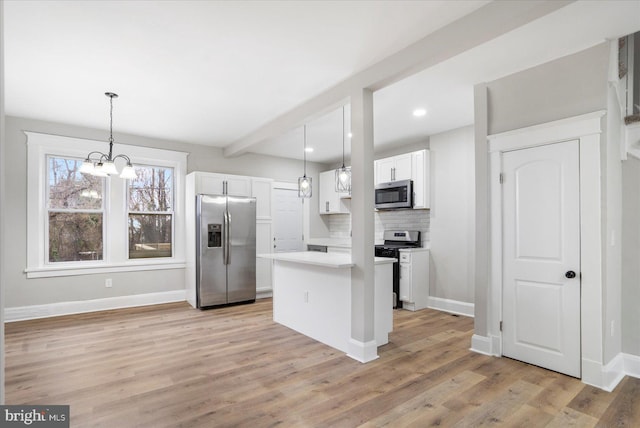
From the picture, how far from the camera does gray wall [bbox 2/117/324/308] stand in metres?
4.46

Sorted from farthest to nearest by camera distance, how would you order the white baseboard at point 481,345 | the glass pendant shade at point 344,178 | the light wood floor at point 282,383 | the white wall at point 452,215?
the white wall at point 452,215 < the glass pendant shade at point 344,178 < the white baseboard at point 481,345 < the light wood floor at point 282,383

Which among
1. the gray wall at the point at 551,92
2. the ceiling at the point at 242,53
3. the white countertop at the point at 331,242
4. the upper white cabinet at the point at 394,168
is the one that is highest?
the ceiling at the point at 242,53

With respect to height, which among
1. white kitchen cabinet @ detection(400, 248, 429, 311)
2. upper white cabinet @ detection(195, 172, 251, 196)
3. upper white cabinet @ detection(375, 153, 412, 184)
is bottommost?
white kitchen cabinet @ detection(400, 248, 429, 311)

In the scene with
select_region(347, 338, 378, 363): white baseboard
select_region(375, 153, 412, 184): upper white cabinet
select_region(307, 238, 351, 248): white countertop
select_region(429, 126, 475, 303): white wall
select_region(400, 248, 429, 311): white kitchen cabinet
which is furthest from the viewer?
select_region(307, 238, 351, 248): white countertop

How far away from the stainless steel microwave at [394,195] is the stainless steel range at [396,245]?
488 millimetres

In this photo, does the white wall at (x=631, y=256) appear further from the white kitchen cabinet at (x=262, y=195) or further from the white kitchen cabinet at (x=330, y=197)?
the white kitchen cabinet at (x=262, y=195)

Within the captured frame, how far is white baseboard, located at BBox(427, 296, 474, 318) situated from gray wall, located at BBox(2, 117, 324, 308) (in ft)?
13.0

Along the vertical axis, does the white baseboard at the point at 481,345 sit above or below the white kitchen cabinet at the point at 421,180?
below

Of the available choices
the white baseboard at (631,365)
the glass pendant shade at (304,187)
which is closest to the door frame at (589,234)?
the white baseboard at (631,365)

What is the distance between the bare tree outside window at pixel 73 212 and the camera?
188 inches

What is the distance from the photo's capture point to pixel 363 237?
3.14 m

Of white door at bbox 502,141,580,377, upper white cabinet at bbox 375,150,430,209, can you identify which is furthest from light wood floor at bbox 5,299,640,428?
upper white cabinet at bbox 375,150,430,209

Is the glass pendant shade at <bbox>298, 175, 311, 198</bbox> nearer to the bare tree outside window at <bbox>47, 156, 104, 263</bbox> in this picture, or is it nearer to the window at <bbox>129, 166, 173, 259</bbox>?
the window at <bbox>129, 166, 173, 259</bbox>

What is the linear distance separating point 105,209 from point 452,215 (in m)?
5.00
